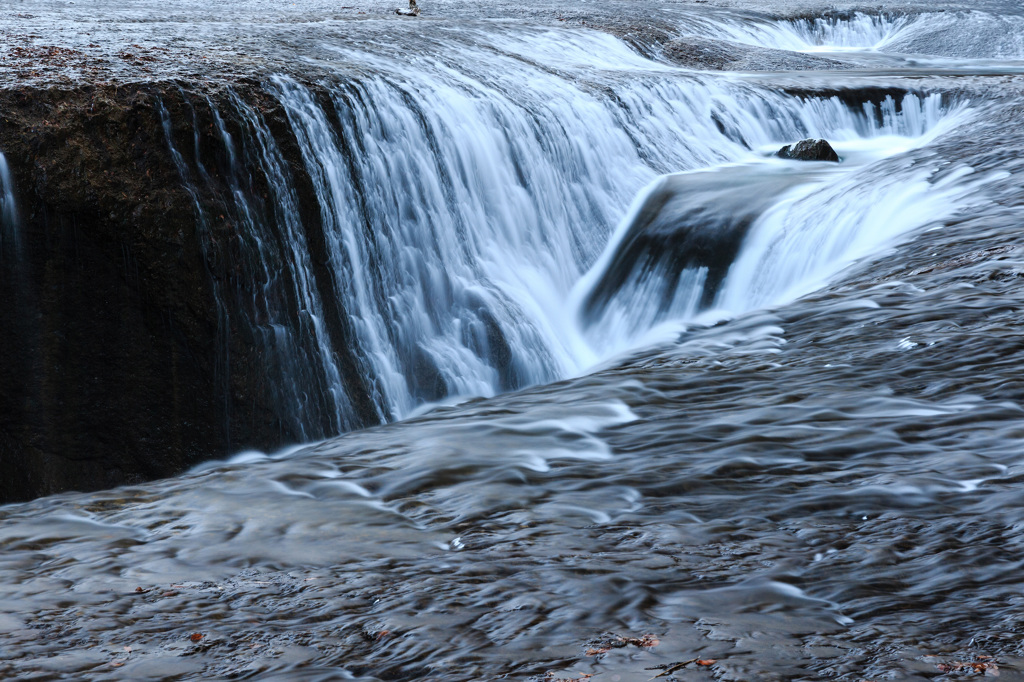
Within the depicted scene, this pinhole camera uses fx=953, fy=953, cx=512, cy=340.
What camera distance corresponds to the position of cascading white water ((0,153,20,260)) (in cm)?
643

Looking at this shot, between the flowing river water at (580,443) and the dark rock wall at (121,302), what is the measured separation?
0.25 metres

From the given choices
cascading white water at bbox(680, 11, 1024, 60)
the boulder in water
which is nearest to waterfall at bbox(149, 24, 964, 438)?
the boulder in water

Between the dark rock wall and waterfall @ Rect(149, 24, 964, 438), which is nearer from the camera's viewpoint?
the dark rock wall

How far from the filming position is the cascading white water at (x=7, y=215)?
21.1 ft

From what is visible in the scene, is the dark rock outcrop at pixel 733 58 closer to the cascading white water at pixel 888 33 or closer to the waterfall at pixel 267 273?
the cascading white water at pixel 888 33

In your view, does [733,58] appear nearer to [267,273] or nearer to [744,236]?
[744,236]

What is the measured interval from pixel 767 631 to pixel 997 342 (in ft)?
8.85

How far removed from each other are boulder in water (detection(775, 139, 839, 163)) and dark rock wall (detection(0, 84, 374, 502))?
6825 millimetres

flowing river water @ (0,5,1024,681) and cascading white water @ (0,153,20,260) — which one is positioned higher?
cascading white water @ (0,153,20,260)

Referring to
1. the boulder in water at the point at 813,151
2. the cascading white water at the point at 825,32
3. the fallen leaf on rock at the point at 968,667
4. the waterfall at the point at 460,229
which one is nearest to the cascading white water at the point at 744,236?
the waterfall at the point at 460,229

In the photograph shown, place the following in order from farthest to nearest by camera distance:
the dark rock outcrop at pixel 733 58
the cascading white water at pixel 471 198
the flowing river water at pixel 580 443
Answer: the dark rock outcrop at pixel 733 58 < the cascading white water at pixel 471 198 < the flowing river water at pixel 580 443

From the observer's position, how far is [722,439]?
3.92 m

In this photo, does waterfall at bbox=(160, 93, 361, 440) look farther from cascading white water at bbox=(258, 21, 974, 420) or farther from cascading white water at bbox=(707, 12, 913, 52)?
cascading white water at bbox=(707, 12, 913, 52)

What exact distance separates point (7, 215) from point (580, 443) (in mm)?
A: 4528
